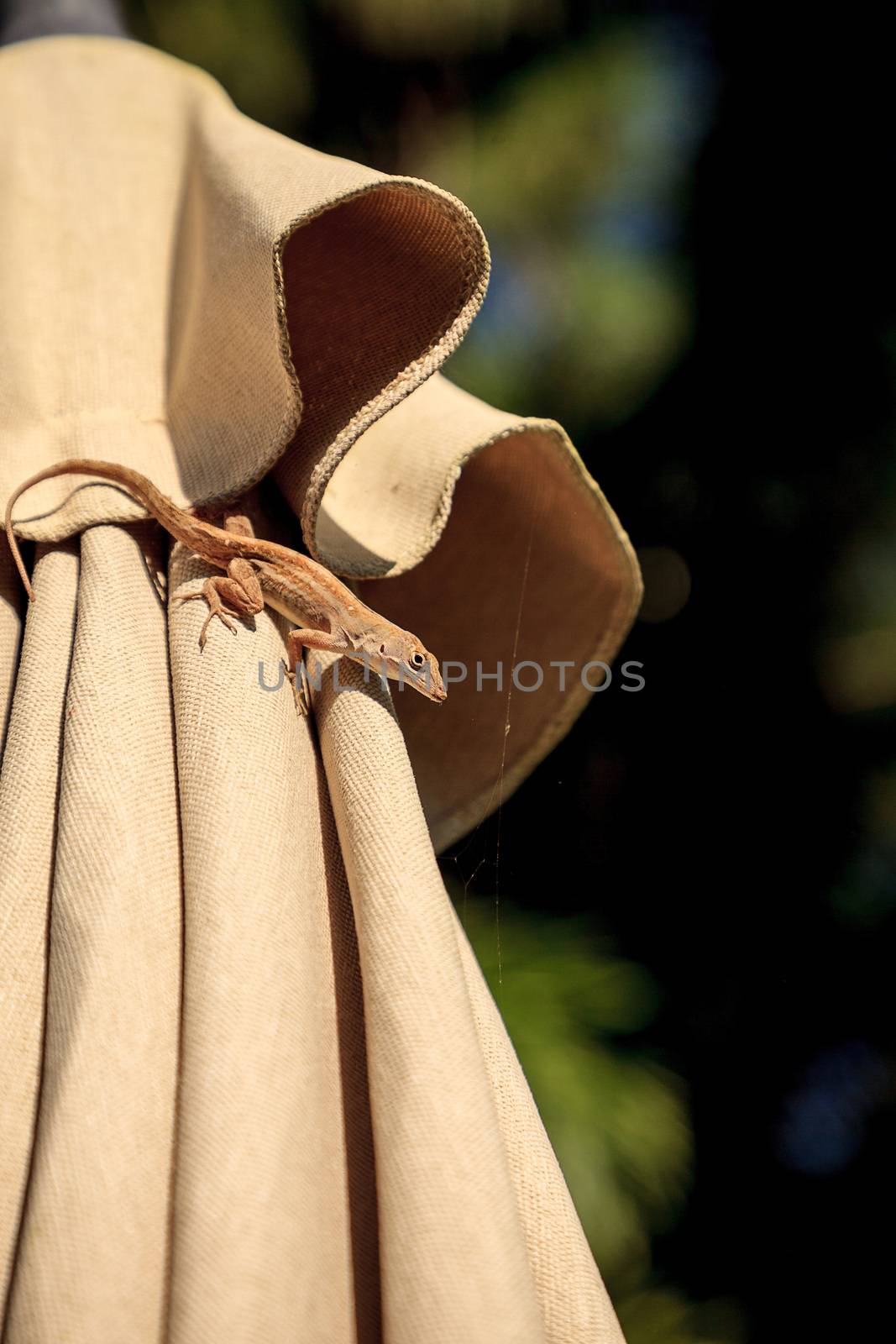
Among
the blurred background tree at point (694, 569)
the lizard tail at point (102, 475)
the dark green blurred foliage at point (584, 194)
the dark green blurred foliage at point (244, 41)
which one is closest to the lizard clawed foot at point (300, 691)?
the lizard tail at point (102, 475)

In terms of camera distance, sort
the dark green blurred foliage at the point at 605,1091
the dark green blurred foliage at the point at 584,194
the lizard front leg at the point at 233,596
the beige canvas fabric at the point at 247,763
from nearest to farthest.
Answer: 1. the beige canvas fabric at the point at 247,763
2. the lizard front leg at the point at 233,596
3. the dark green blurred foliage at the point at 605,1091
4. the dark green blurred foliage at the point at 584,194

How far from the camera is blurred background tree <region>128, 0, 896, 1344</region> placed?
0.89 metres

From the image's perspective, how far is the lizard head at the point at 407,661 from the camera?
74 centimetres

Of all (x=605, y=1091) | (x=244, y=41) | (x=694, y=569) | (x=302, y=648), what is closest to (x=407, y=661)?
(x=302, y=648)

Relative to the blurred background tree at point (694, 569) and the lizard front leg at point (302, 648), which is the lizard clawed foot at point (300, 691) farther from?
the blurred background tree at point (694, 569)

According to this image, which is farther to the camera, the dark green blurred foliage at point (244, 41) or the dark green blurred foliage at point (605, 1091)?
the dark green blurred foliage at point (244, 41)

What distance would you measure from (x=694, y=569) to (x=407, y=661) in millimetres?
357

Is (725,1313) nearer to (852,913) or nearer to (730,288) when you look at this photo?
(852,913)

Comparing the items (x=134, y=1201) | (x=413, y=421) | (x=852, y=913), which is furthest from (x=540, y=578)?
(x=134, y=1201)

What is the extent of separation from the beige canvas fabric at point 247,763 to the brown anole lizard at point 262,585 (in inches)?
0.7

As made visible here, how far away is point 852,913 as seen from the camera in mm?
916

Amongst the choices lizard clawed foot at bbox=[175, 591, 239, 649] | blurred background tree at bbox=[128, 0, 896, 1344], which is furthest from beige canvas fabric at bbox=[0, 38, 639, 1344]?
blurred background tree at bbox=[128, 0, 896, 1344]

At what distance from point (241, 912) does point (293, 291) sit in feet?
1.50

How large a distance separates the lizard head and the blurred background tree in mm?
151
